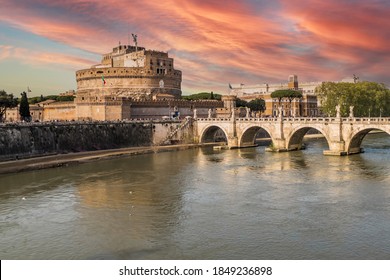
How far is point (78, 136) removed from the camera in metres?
51.3

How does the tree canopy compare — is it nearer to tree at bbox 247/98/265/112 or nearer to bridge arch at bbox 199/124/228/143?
bridge arch at bbox 199/124/228/143

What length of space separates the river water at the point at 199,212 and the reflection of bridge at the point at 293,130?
4.38 metres

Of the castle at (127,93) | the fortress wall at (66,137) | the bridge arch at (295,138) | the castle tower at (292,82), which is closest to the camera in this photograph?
the fortress wall at (66,137)

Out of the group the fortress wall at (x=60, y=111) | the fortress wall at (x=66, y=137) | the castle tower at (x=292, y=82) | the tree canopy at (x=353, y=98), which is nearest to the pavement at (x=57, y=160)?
the fortress wall at (x=66, y=137)

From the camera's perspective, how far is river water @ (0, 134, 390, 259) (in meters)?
18.2

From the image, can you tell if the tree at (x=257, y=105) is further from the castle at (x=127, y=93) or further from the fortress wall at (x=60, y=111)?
the fortress wall at (x=60, y=111)

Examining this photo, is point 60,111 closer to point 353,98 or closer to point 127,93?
point 127,93

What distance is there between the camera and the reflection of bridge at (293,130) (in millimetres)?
43891

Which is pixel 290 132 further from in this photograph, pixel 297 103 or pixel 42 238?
pixel 297 103

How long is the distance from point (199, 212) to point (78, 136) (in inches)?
1208

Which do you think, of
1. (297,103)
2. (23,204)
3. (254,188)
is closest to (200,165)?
(254,188)

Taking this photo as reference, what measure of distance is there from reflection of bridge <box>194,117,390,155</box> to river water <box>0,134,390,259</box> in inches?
172

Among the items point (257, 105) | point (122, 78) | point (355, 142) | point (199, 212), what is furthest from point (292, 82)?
point (199, 212)

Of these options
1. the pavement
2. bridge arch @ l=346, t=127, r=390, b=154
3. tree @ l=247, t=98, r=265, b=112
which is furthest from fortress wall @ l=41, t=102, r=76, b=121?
bridge arch @ l=346, t=127, r=390, b=154
